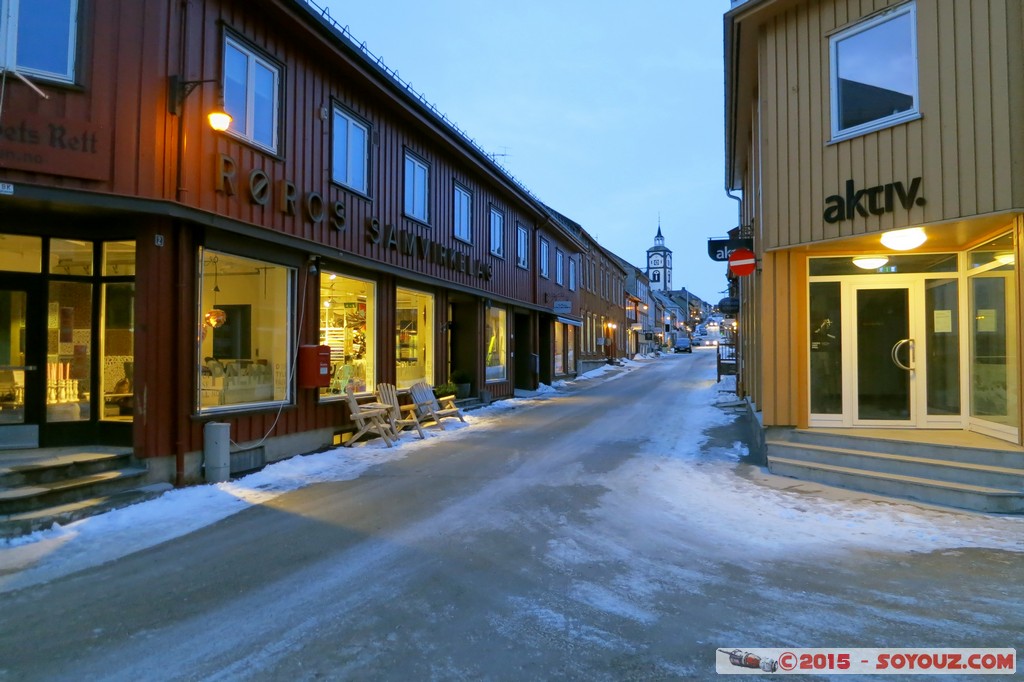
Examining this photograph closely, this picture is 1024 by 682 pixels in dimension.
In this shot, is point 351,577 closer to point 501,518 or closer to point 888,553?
point 501,518

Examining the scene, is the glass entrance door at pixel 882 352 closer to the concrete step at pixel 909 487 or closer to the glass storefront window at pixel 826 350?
the glass storefront window at pixel 826 350

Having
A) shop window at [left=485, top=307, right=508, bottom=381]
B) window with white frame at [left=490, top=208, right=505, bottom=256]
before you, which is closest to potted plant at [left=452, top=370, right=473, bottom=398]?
shop window at [left=485, top=307, right=508, bottom=381]

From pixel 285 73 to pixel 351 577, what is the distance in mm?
7684

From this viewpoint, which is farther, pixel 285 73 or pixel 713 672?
pixel 285 73

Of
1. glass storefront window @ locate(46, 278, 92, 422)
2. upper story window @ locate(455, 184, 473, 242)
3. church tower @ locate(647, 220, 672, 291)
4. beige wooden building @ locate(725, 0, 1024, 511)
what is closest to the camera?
beige wooden building @ locate(725, 0, 1024, 511)

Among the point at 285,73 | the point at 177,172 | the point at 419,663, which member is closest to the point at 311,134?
the point at 285,73

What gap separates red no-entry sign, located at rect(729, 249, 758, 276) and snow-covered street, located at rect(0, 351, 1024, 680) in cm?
337

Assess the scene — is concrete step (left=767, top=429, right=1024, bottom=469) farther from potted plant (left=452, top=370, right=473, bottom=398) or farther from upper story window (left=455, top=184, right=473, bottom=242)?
upper story window (left=455, top=184, right=473, bottom=242)

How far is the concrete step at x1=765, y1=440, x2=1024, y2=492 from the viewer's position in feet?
21.0

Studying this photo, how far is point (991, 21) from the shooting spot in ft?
22.2

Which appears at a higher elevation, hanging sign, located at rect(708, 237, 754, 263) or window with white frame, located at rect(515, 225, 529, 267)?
window with white frame, located at rect(515, 225, 529, 267)

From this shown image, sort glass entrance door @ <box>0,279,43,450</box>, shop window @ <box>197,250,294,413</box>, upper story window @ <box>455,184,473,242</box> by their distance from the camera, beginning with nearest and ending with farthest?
glass entrance door @ <box>0,279,43,450</box>
shop window @ <box>197,250,294,413</box>
upper story window @ <box>455,184,473,242</box>

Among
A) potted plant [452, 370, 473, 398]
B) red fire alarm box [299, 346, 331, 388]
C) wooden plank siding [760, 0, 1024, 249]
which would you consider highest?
wooden plank siding [760, 0, 1024, 249]

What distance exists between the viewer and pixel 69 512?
18.9 feet
